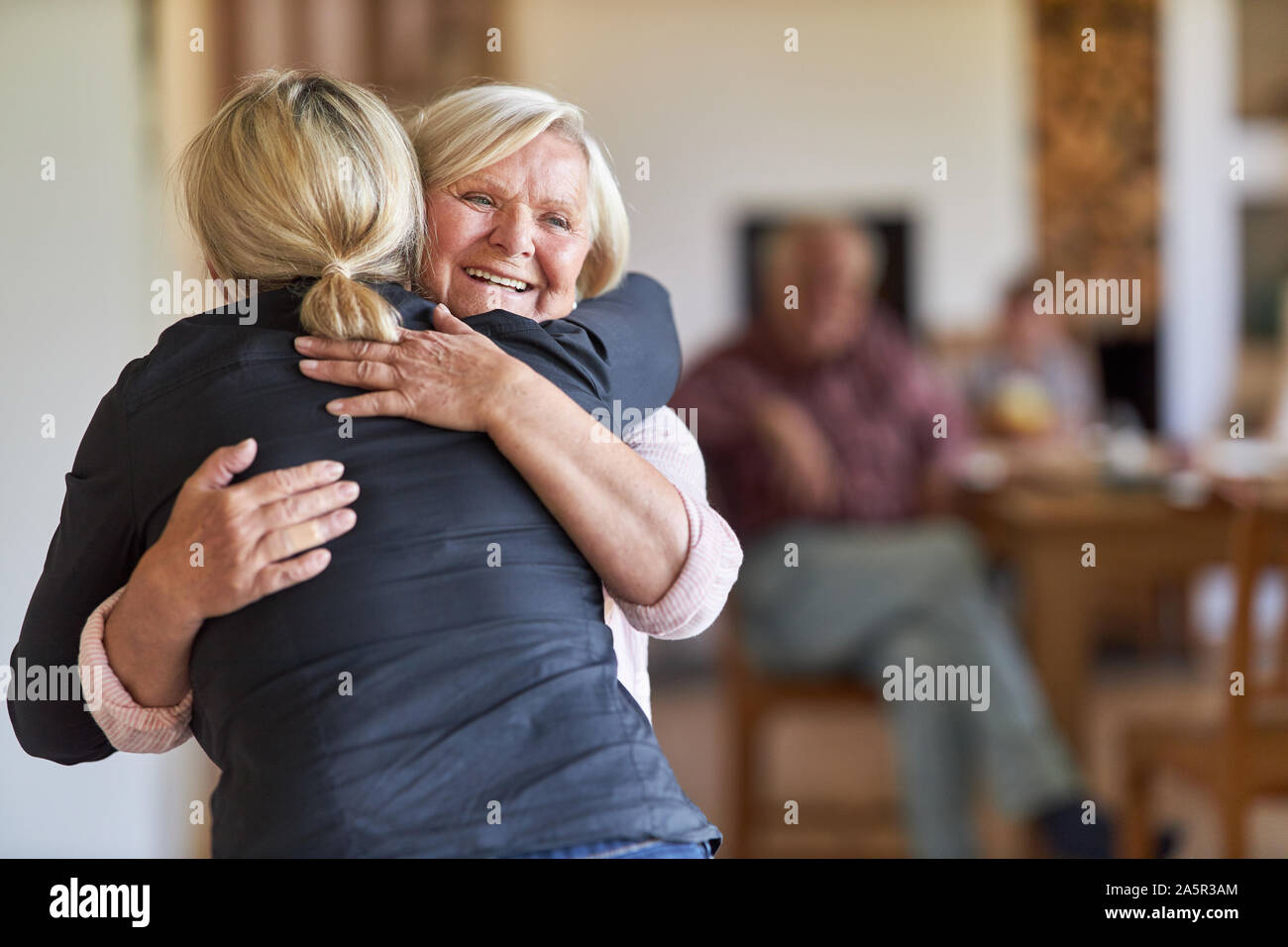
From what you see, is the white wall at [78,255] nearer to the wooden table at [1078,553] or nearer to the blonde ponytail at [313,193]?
the blonde ponytail at [313,193]

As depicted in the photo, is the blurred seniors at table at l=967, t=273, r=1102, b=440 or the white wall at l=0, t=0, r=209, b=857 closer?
the white wall at l=0, t=0, r=209, b=857

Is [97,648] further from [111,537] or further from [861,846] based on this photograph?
[861,846]

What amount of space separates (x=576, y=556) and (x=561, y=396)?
83mm

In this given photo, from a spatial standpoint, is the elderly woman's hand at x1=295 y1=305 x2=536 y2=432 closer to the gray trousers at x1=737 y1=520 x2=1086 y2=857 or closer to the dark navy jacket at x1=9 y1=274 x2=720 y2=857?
the dark navy jacket at x1=9 y1=274 x2=720 y2=857

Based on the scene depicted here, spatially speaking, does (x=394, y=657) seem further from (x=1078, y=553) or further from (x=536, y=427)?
(x=1078, y=553)

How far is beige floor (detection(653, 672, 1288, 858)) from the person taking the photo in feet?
8.47

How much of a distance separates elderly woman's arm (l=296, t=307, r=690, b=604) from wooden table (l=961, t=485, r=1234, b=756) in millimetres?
1857

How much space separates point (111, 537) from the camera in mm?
653

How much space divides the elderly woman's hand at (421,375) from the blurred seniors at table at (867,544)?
5.60 feet

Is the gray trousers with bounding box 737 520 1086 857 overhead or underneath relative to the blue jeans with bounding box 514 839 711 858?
underneath

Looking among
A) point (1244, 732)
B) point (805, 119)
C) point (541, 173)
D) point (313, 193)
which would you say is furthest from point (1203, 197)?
point (313, 193)

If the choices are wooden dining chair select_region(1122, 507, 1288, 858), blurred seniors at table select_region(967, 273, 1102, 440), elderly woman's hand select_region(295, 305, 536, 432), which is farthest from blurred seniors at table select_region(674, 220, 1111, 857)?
elderly woman's hand select_region(295, 305, 536, 432)

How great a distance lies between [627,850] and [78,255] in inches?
59.3

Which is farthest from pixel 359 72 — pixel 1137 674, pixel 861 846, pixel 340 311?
pixel 340 311
